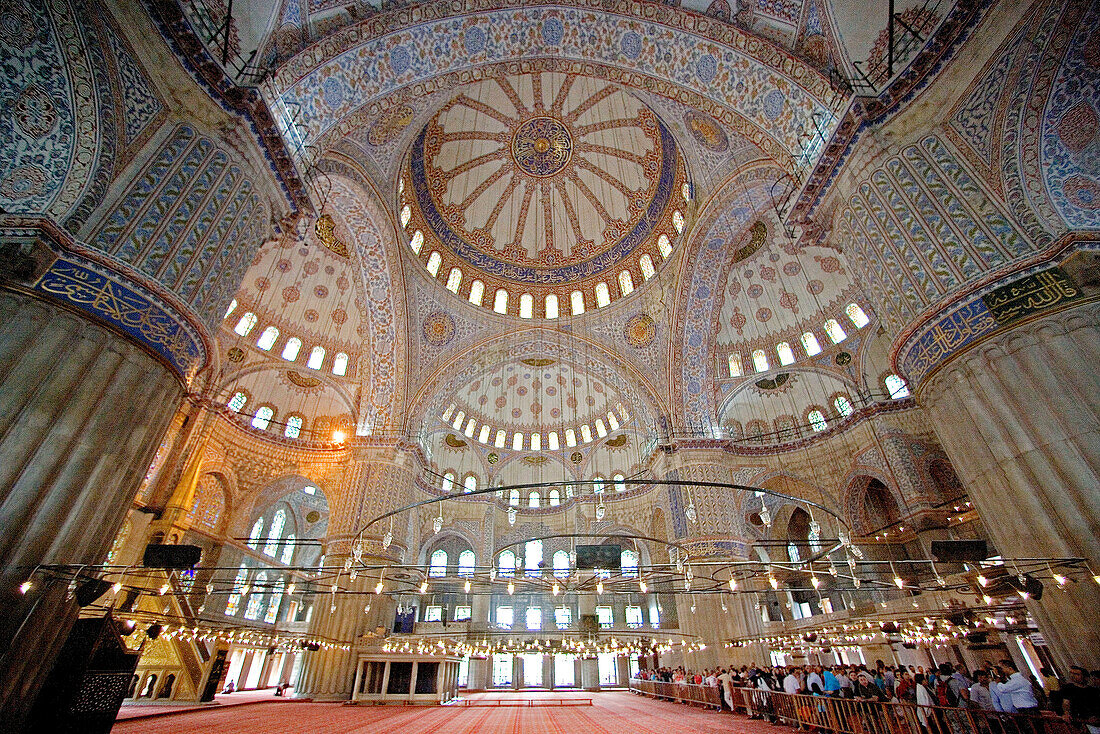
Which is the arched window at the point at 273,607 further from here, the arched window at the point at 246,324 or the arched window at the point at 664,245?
the arched window at the point at 664,245

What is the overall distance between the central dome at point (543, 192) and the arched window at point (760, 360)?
4.90 metres

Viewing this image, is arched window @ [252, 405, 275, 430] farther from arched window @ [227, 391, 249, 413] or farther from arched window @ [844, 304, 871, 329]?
arched window @ [844, 304, 871, 329]

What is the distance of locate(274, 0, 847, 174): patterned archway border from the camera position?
320 inches

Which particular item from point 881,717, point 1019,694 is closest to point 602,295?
point 881,717

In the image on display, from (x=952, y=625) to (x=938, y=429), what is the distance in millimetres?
6762

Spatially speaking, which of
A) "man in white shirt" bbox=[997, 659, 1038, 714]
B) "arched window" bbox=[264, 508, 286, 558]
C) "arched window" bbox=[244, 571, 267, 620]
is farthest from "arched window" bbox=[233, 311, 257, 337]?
"man in white shirt" bbox=[997, 659, 1038, 714]

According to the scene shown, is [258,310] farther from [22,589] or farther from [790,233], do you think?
[790,233]

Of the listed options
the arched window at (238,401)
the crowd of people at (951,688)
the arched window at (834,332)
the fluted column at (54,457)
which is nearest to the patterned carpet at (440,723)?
the crowd of people at (951,688)

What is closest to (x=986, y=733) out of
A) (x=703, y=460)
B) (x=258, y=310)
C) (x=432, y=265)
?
(x=703, y=460)

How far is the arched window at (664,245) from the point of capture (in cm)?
1623

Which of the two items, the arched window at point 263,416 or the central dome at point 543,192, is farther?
the arched window at point 263,416

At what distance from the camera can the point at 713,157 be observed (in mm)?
12984

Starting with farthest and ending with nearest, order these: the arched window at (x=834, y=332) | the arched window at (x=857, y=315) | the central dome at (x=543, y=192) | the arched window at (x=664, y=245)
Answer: the arched window at (x=664, y=245) < the arched window at (x=834, y=332) < the central dome at (x=543, y=192) < the arched window at (x=857, y=315)

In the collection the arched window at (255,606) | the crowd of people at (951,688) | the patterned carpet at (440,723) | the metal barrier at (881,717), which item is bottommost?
the patterned carpet at (440,723)
